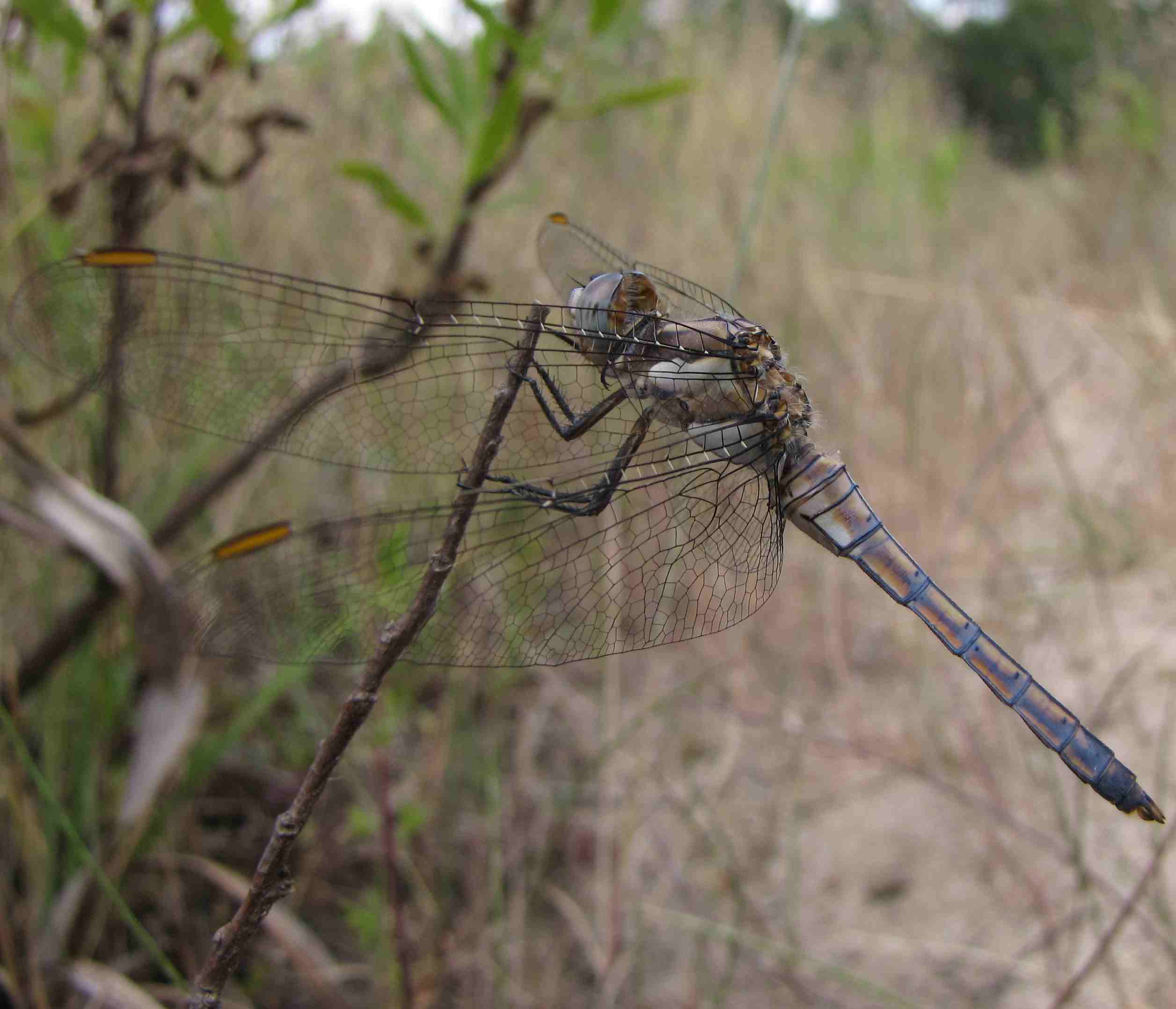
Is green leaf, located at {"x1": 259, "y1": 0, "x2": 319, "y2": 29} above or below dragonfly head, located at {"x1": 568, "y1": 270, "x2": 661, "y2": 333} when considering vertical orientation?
above

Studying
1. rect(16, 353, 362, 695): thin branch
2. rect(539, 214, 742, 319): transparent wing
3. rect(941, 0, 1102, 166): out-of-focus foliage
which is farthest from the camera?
rect(941, 0, 1102, 166): out-of-focus foliage

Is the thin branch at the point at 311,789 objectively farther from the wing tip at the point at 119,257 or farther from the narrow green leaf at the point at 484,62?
the narrow green leaf at the point at 484,62

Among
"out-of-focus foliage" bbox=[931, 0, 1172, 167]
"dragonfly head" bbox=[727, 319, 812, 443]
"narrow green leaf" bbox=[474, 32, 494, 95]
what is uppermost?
"out-of-focus foliage" bbox=[931, 0, 1172, 167]

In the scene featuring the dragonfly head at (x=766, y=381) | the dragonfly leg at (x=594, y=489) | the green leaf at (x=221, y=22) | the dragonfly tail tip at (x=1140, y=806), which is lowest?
the dragonfly tail tip at (x=1140, y=806)

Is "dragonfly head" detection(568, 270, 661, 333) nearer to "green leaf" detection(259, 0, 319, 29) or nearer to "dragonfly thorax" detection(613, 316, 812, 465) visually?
"dragonfly thorax" detection(613, 316, 812, 465)

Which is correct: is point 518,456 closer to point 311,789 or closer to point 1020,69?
point 311,789

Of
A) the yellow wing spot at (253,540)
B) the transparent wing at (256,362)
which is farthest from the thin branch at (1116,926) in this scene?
the yellow wing spot at (253,540)

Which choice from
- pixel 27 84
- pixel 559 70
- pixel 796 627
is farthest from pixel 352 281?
pixel 796 627

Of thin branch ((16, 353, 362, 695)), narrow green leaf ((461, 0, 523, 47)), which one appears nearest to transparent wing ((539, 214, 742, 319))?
narrow green leaf ((461, 0, 523, 47))
